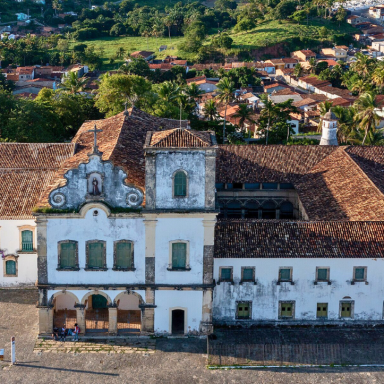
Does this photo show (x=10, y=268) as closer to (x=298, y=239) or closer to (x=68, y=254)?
(x=68, y=254)

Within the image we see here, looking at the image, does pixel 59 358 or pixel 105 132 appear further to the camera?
pixel 105 132

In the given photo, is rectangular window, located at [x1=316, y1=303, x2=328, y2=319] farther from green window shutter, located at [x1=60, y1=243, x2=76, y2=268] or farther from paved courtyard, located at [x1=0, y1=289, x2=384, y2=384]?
green window shutter, located at [x1=60, y1=243, x2=76, y2=268]

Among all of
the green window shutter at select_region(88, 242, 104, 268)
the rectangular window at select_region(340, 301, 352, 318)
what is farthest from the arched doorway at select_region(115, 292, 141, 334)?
the rectangular window at select_region(340, 301, 352, 318)

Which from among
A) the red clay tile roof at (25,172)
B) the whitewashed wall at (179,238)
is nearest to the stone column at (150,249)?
the whitewashed wall at (179,238)

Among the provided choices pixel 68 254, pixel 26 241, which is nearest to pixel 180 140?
pixel 68 254

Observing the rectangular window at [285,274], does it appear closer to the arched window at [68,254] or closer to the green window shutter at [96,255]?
the green window shutter at [96,255]

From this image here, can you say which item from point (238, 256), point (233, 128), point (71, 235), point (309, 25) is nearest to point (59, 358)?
point (71, 235)

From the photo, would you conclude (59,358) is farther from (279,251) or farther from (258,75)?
(258,75)
